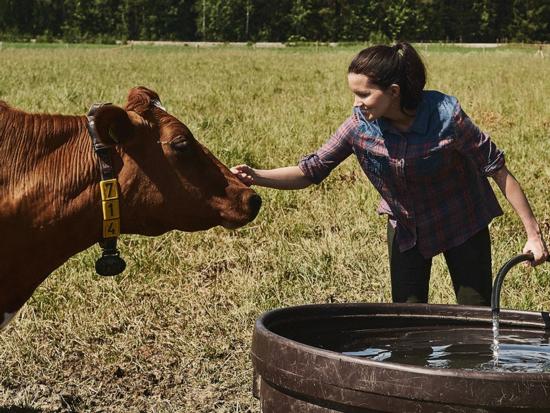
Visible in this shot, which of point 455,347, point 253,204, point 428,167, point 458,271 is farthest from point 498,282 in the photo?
point 253,204

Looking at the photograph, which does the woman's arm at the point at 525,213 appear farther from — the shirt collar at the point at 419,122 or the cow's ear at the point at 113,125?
the cow's ear at the point at 113,125

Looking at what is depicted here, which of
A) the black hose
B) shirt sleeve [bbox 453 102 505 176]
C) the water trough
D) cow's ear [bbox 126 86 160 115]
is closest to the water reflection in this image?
the water trough

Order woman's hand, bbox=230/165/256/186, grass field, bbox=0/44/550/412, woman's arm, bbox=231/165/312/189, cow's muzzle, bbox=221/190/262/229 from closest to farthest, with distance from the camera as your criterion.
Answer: cow's muzzle, bbox=221/190/262/229, woman's hand, bbox=230/165/256/186, woman's arm, bbox=231/165/312/189, grass field, bbox=0/44/550/412

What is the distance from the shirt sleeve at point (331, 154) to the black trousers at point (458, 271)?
1.45ft

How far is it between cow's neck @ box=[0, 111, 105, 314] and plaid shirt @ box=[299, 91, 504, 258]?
1100mm

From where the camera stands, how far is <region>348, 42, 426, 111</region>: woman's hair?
425 centimetres

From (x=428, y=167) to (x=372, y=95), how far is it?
425 millimetres

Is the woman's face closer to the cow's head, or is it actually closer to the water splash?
the cow's head

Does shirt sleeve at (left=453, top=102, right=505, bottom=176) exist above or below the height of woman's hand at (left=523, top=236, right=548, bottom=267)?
above

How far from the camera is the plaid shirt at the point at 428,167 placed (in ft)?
14.2

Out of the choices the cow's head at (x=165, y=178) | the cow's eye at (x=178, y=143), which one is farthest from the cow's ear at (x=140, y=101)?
the cow's eye at (x=178, y=143)

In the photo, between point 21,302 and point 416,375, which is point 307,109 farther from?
point 416,375

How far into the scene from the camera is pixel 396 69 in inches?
168

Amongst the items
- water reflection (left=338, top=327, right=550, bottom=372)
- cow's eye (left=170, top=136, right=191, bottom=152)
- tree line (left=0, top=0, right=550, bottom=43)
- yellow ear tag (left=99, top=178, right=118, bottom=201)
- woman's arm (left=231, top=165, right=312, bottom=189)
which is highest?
cow's eye (left=170, top=136, right=191, bottom=152)
